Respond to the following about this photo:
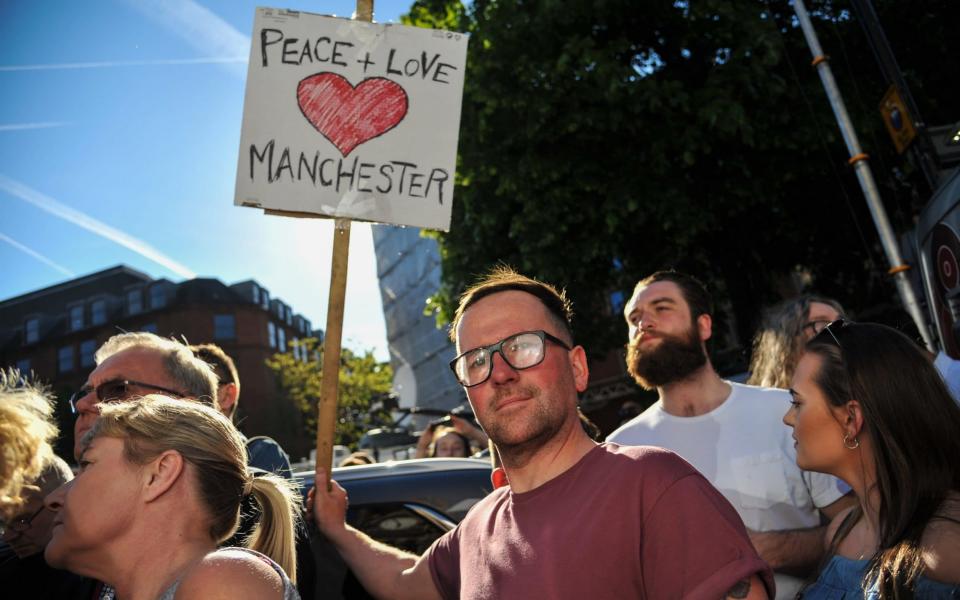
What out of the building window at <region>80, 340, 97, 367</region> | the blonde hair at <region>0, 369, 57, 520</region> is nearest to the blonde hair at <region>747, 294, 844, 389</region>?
the blonde hair at <region>0, 369, 57, 520</region>

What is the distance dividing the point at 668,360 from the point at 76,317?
52883 millimetres

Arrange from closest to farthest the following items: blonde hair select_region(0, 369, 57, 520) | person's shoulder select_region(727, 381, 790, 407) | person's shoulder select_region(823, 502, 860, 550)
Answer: person's shoulder select_region(823, 502, 860, 550)
person's shoulder select_region(727, 381, 790, 407)
blonde hair select_region(0, 369, 57, 520)

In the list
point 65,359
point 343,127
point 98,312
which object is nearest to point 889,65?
point 343,127

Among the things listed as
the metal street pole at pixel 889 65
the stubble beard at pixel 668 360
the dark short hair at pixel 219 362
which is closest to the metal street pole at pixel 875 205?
the metal street pole at pixel 889 65

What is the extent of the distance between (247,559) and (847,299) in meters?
14.6

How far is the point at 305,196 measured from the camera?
8.21ft

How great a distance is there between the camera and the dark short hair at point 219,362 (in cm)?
359

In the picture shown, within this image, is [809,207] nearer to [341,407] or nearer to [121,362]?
[121,362]

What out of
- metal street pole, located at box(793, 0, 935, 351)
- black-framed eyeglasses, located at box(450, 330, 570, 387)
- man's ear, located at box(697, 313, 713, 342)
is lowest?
black-framed eyeglasses, located at box(450, 330, 570, 387)

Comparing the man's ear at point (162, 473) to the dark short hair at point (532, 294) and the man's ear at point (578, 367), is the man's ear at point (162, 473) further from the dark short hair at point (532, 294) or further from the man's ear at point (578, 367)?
the man's ear at point (578, 367)

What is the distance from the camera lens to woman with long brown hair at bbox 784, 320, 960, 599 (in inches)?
68.6

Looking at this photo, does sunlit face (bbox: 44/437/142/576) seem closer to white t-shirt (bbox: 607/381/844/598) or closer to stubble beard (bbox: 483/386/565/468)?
stubble beard (bbox: 483/386/565/468)

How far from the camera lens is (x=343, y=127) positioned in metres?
2.56

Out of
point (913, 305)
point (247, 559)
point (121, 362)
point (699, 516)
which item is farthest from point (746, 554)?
point (913, 305)
